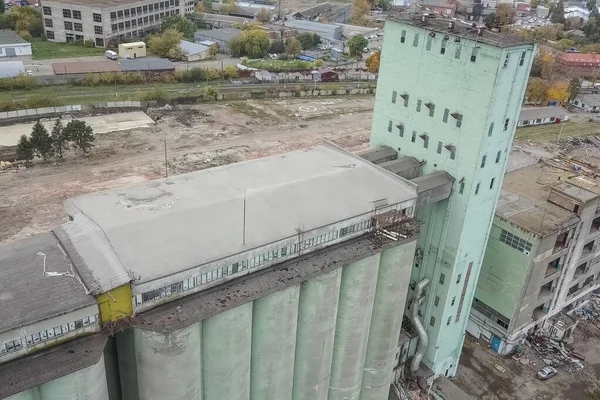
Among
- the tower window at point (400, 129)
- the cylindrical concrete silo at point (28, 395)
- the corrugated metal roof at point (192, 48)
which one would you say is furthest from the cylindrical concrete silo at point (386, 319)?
the corrugated metal roof at point (192, 48)

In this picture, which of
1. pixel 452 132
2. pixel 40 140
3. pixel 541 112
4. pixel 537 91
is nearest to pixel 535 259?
pixel 452 132

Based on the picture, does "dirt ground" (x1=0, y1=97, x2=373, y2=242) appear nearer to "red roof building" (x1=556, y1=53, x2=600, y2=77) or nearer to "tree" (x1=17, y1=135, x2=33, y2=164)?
"tree" (x1=17, y1=135, x2=33, y2=164)

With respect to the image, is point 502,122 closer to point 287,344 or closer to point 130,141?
point 287,344

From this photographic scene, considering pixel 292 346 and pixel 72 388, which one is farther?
pixel 292 346

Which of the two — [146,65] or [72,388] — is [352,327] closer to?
[72,388]

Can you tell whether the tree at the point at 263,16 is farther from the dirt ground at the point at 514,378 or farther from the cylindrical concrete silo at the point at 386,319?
the cylindrical concrete silo at the point at 386,319
